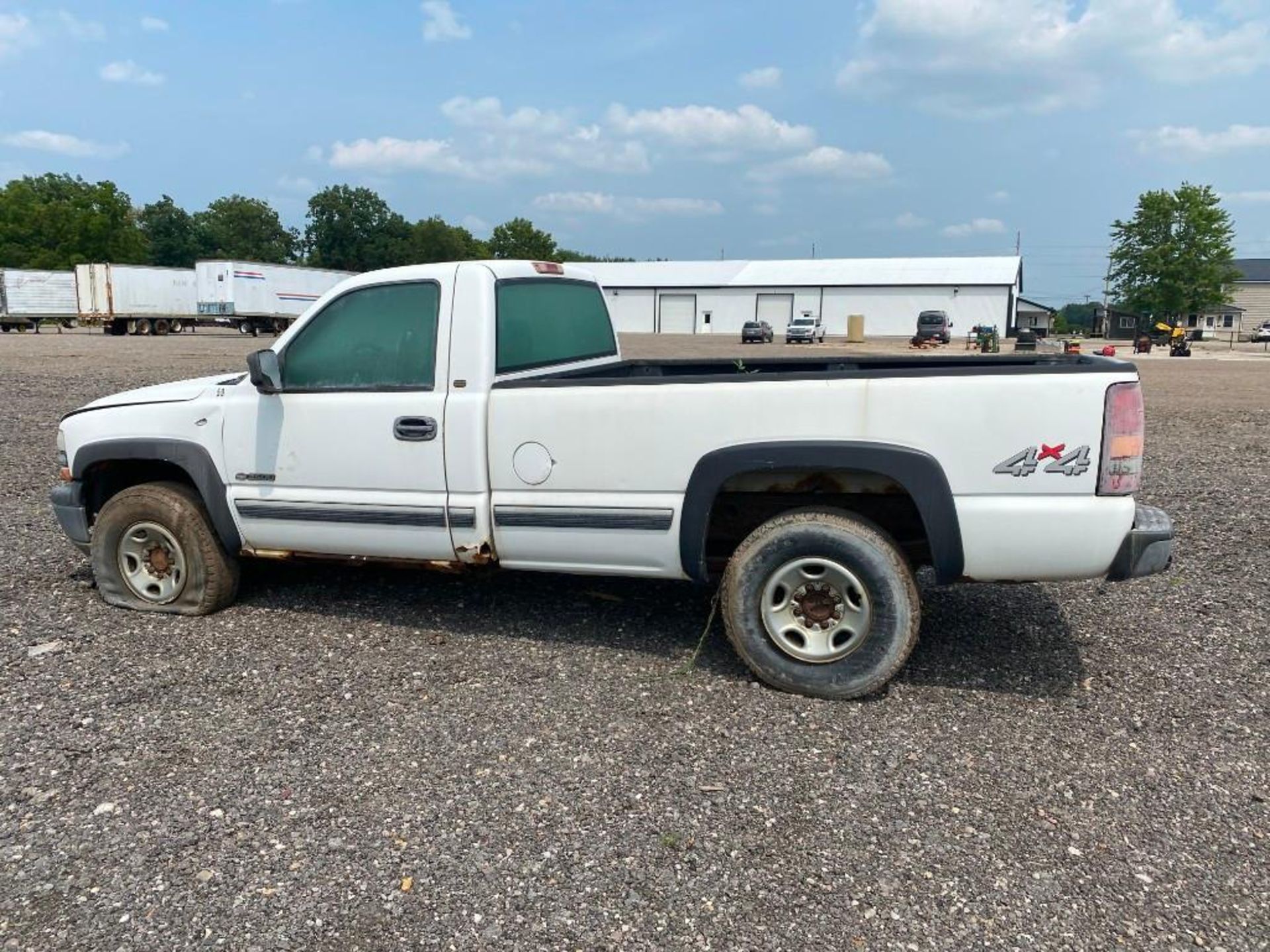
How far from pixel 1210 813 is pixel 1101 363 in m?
1.68

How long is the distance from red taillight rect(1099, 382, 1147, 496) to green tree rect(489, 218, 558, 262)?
339 feet

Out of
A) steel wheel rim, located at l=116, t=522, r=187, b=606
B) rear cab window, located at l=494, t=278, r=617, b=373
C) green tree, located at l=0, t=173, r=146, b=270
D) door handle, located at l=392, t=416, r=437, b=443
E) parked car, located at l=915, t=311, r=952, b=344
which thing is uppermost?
green tree, located at l=0, t=173, r=146, b=270

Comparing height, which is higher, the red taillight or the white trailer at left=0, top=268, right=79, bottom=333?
the white trailer at left=0, top=268, right=79, bottom=333

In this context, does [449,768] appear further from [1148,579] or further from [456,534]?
[1148,579]

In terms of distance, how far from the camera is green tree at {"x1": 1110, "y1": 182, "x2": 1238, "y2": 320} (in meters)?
64.6

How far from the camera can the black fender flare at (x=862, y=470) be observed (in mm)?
3686

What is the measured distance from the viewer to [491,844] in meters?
2.94

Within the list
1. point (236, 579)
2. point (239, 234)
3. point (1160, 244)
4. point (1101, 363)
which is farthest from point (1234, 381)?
point (239, 234)

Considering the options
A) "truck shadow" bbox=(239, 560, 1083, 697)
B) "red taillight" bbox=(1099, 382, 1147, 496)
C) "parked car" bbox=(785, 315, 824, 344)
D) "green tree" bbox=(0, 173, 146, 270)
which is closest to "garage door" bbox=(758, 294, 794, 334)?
"parked car" bbox=(785, 315, 824, 344)

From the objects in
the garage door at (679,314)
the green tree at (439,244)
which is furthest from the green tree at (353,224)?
the garage door at (679,314)

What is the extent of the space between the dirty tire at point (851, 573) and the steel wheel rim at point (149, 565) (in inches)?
120

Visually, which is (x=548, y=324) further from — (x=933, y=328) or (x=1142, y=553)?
(x=933, y=328)

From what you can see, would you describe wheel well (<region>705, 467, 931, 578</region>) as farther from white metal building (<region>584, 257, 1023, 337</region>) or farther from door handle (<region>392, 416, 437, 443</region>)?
white metal building (<region>584, 257, 1023, 337</region>)

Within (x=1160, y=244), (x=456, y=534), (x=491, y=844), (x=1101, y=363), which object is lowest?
(x=491, y=844)
